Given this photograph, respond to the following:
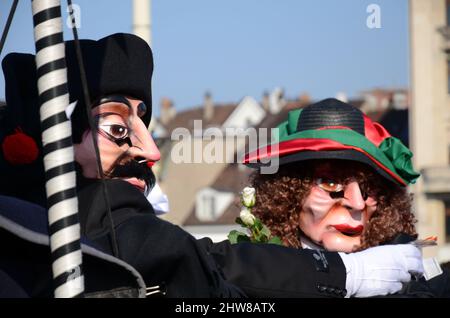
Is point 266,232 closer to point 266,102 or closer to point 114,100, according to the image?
point 114,100

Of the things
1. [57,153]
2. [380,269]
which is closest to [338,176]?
[380,269]

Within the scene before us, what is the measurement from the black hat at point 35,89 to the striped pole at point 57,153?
63 centimetres

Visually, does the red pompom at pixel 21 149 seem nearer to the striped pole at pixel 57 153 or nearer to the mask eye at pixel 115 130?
the mask eye at pixel 115 130

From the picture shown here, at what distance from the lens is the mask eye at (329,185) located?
12.1 feet

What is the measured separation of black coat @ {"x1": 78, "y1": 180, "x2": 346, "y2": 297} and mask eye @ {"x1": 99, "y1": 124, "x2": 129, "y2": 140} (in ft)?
0.68

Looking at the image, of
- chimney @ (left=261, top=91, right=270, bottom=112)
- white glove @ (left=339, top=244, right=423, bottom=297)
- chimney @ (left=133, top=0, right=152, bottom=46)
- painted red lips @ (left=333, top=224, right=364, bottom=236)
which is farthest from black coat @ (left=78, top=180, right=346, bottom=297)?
chimney @ (left=261, top=91, right=270, bottom=112)

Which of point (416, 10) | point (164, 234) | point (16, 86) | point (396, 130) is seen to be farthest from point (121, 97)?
point (396, 130)

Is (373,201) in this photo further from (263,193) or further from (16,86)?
(16,86)

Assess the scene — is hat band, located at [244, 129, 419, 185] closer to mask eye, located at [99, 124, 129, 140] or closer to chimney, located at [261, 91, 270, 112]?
mask eye, located at [99, 124, 129, 140]

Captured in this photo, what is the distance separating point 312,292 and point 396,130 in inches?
1339

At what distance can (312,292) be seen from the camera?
2980 millimetres

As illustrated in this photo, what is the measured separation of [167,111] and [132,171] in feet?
185

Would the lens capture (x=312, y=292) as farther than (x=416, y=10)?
No

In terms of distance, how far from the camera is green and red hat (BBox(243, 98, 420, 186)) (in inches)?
144
